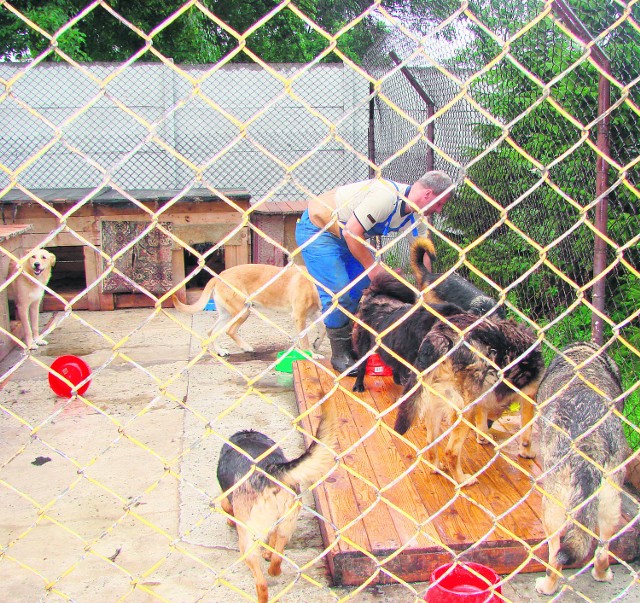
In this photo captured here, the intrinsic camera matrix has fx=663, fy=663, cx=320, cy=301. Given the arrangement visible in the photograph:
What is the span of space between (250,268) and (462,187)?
2405 mm

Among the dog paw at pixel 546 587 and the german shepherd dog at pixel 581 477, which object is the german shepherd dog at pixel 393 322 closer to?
the german shepherd dog at pixel 581 477

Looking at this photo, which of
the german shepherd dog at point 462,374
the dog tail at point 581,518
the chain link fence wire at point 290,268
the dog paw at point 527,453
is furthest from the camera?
the dog paw at point 527,453

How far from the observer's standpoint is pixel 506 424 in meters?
4.25

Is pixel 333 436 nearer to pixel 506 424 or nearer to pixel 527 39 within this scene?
pixel 506 424

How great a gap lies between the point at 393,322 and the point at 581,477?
6.75 ft

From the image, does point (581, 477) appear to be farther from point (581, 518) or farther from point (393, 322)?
point (393, 322)

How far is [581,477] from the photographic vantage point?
2.49m

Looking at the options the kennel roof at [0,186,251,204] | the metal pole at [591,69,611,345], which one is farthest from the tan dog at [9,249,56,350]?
the metal pole at [591,69,611,345]

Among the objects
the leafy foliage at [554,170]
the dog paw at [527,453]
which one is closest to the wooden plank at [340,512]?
the dog paw at [527,453]

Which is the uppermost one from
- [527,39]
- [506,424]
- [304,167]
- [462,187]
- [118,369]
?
[527,39]

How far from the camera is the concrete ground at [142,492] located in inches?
85.1

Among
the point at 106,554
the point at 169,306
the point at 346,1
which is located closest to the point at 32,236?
the point at 169,306

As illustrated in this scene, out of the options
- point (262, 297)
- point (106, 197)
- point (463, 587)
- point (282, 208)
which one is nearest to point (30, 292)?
point (106, 197)

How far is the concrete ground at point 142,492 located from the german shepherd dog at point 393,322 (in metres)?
0.79
